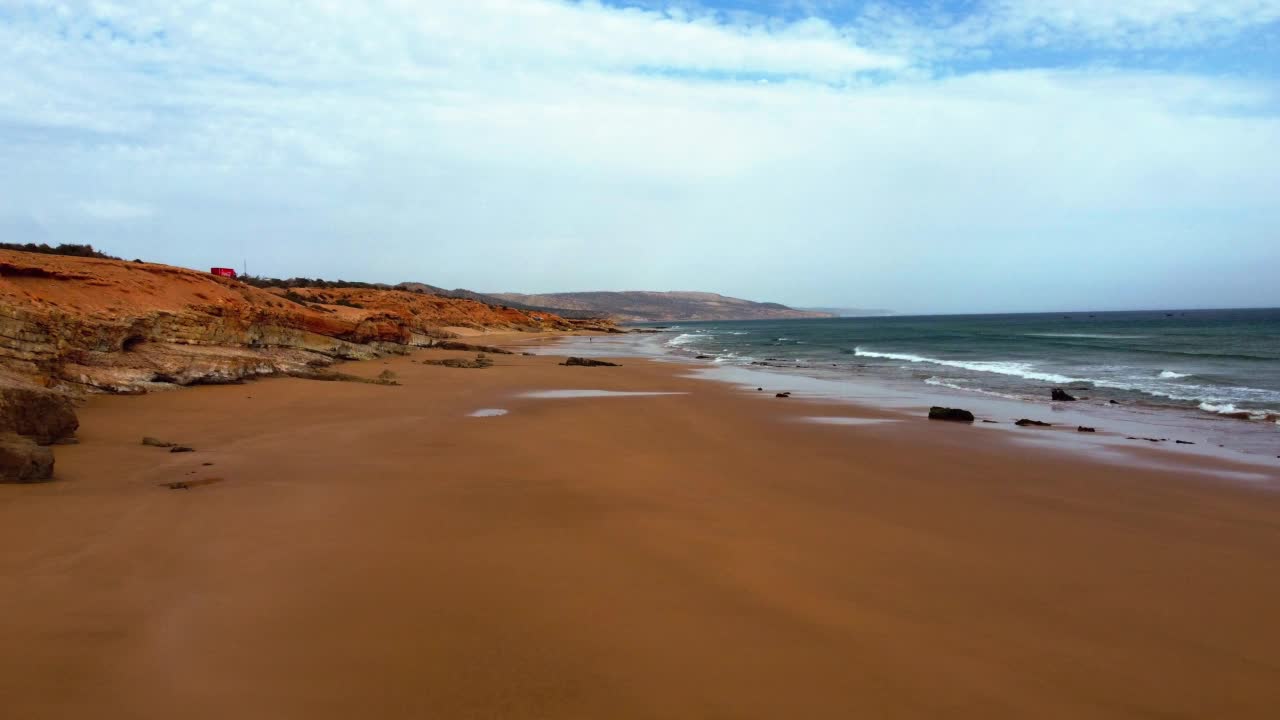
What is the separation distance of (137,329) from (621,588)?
40.3 ft

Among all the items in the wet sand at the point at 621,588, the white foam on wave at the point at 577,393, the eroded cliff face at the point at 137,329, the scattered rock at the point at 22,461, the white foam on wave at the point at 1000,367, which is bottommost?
the white foam on wave at the point at 577,393

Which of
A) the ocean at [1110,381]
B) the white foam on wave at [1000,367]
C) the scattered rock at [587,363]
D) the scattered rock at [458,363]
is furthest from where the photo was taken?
the scattered rock at [587,363]

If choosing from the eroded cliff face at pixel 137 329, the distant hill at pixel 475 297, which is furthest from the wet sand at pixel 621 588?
the distant hill at pixel 475 297

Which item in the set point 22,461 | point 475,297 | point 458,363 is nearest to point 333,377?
point 458,363

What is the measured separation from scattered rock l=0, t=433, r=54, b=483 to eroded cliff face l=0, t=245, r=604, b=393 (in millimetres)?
1403

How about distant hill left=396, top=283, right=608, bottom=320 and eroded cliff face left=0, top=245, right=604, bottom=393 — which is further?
distant hill left=396, top=283, right=608, bottom=320

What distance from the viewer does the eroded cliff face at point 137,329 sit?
10.2 metres

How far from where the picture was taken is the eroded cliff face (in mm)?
10219

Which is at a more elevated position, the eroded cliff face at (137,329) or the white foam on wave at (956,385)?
the eroded cliff face at (137,329)

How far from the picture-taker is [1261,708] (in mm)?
3139

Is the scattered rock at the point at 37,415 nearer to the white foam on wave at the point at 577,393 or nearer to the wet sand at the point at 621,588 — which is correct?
the wet sand at the point at 621,588

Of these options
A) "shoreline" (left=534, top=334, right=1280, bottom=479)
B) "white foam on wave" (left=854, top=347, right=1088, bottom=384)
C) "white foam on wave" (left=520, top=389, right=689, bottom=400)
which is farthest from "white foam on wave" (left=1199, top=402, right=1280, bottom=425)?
"white foam on wave" (left=520, top=389, right=689, bottom=400)

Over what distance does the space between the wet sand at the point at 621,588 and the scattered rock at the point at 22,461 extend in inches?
7.6

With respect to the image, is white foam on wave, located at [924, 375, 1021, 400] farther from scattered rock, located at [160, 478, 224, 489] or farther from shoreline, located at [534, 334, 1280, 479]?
scattered rock, located at [160, 478, 224, 489]
